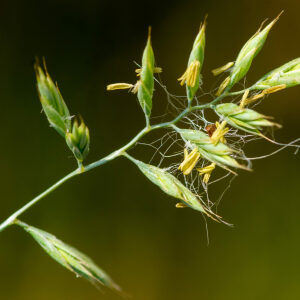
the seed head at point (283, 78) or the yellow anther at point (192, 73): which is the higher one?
the yellow anther at point (192, 73)

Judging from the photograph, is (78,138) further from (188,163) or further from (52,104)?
(188,163)

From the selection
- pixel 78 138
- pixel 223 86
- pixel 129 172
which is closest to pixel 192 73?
pixel 223 86

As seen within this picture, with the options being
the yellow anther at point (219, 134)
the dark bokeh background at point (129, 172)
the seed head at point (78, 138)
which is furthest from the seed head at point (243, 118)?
the dark bokeh background at point (129, 172)

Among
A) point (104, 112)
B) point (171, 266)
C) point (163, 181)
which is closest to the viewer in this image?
point (163, 181)

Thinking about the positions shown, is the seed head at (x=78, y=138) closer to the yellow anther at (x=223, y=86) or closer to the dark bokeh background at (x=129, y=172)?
the yellow anther at (x=223, y=86)

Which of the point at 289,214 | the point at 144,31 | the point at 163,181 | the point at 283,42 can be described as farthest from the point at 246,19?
the point at 163,181

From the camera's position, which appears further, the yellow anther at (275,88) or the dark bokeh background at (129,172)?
the dark bokeh background at (129,172)

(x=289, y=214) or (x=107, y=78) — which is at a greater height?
(x=107, y=78)

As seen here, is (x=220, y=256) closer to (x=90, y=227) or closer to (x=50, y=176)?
(x=90, y=227)

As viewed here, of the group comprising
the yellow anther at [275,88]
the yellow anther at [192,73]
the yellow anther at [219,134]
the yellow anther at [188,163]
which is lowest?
the yellow anther at [188,163]
